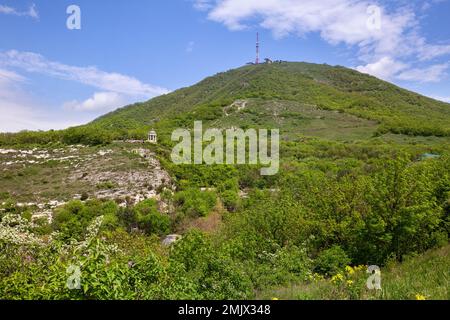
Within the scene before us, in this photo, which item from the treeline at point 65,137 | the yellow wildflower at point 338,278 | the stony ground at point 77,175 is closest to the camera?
the yellow wildflower at point 338,278

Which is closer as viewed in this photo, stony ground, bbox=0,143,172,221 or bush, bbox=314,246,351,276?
bush, bbox=314,246,351,276

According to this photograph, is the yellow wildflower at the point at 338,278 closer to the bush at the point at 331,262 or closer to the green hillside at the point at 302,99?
the bush at the point at 331,262

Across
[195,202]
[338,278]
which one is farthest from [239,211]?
[338,278]

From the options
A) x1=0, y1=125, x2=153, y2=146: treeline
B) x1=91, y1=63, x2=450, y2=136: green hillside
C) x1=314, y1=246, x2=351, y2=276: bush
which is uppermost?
x1=91, y1=63, x2=450, y2=136: green hillside

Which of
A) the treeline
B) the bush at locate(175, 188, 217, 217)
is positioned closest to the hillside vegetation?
the bush at locate(175, 188, 217, 217)

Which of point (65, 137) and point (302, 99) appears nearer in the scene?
point (65, 137)

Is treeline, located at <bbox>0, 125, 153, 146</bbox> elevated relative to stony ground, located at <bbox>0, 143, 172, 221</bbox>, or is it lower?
elevated

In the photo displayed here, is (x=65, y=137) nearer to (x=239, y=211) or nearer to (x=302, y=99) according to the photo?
(x=239, y=211)

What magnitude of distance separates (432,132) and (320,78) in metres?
61.4

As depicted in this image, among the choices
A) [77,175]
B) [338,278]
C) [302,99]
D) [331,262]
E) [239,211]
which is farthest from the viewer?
[302,99]

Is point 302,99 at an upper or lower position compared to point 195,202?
upper

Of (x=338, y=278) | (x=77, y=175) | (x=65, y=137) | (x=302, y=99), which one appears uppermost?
(x=302, y=99)

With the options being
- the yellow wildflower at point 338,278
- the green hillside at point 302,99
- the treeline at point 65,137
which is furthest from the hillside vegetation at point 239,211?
the green hillside at point 302,99

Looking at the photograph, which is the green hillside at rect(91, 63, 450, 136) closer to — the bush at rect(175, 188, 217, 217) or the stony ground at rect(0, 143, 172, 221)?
the stony ground at rect(0, 143, 172, 221)
